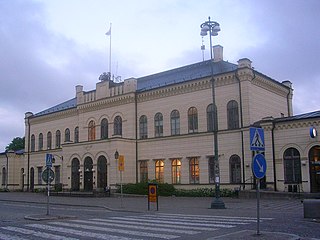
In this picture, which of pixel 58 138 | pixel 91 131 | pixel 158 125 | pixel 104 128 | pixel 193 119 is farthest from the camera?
pixel 58 138

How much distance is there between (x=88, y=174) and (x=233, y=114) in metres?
17.3

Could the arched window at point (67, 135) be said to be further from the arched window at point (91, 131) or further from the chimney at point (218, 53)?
the chimney at point (218, 53)

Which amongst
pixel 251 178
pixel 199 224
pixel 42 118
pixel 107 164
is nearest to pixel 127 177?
pixel 107 164

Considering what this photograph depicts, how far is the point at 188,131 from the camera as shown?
129 feet

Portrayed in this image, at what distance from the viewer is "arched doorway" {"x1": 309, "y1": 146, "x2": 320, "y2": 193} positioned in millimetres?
30978

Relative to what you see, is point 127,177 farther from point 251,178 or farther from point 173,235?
point 173,235

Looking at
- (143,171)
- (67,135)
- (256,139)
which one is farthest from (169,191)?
(256,139)

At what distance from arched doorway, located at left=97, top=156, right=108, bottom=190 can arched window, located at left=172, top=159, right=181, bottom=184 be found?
7060mm

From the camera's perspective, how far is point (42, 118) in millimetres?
55500

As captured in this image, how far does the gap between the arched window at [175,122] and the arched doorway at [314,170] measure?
13289mm

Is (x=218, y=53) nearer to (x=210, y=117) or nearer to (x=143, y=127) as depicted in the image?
(x=210, y=117)

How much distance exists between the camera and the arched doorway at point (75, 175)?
4547 cm

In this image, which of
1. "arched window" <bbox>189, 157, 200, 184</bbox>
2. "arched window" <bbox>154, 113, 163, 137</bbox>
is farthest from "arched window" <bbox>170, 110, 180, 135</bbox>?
"arched window" <bbox>189, 157, 200, 184</bbox>

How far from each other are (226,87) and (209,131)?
13.9ft
